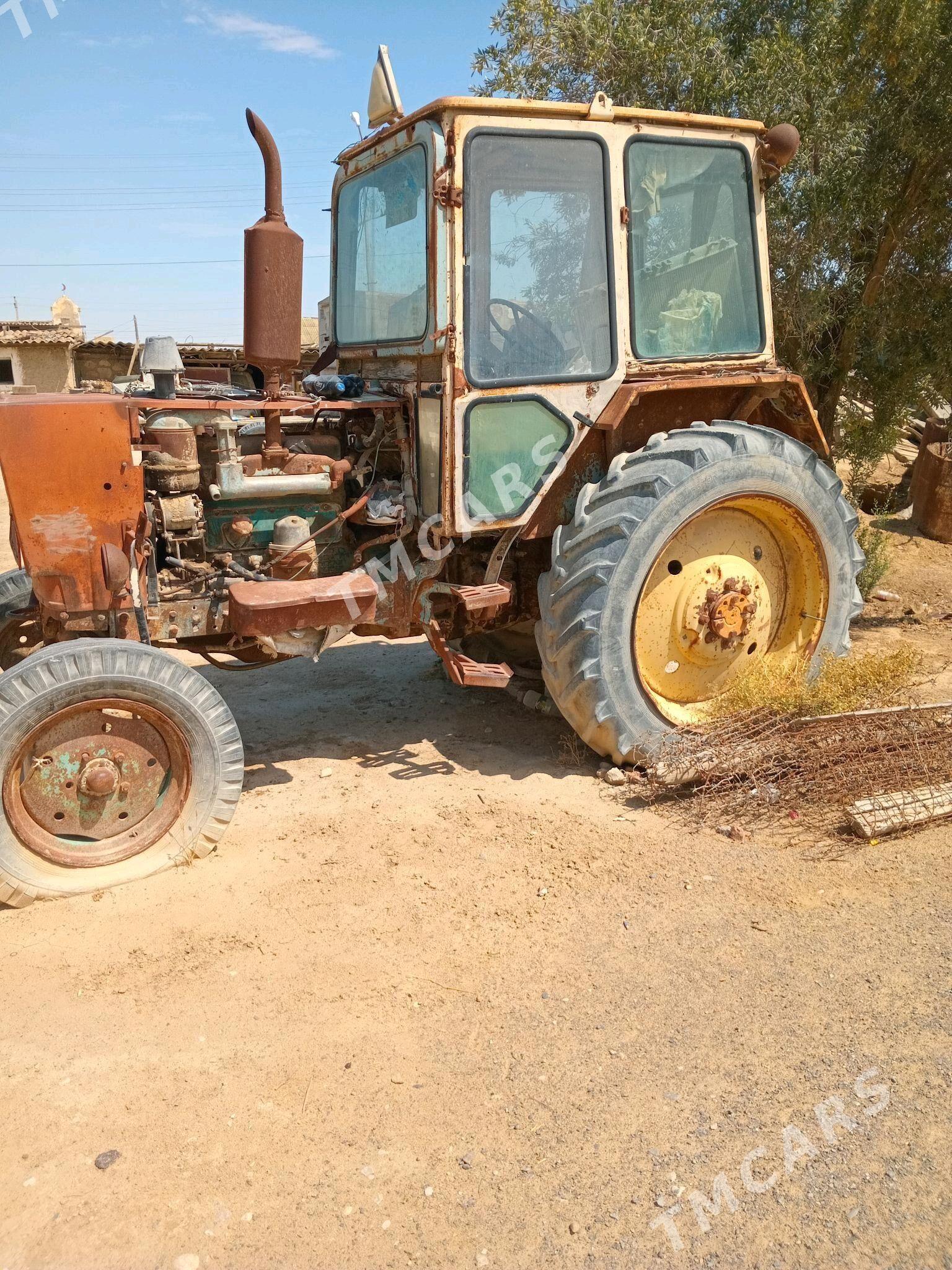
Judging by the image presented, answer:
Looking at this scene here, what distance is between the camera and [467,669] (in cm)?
418

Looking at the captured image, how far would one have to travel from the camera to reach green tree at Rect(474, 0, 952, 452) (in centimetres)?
554

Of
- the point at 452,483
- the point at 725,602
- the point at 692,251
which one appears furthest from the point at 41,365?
the point at 725,602

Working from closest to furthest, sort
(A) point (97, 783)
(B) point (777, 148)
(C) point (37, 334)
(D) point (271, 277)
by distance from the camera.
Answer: (A) point (97, 783) < (D) point (271, 277) < (B) point (777, 148) < (C) point (37, 334)

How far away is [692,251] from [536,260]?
850mm

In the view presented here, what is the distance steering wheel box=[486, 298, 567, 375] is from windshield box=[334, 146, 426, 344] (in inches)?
13.8

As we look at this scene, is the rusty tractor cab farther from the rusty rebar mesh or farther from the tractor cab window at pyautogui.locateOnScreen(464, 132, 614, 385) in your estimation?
the rusty rebar mesh

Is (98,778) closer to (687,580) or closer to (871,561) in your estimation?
(687,580)

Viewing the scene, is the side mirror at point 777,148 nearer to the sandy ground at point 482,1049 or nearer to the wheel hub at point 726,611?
the wheel hub at point 726,611

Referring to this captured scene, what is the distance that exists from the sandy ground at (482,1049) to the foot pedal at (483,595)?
0.82m

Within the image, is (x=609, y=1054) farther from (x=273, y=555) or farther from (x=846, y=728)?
(x=273, y=555)

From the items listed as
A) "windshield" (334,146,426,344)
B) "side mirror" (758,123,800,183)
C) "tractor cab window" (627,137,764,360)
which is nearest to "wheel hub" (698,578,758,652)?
"tractor cab window" (627,137,764,360)

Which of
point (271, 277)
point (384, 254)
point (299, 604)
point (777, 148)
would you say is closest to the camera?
point (271, 277)

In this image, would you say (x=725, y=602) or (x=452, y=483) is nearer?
(x=452, y=483)

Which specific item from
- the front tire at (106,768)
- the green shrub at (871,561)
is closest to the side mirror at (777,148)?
the green shrub at (871,561)
